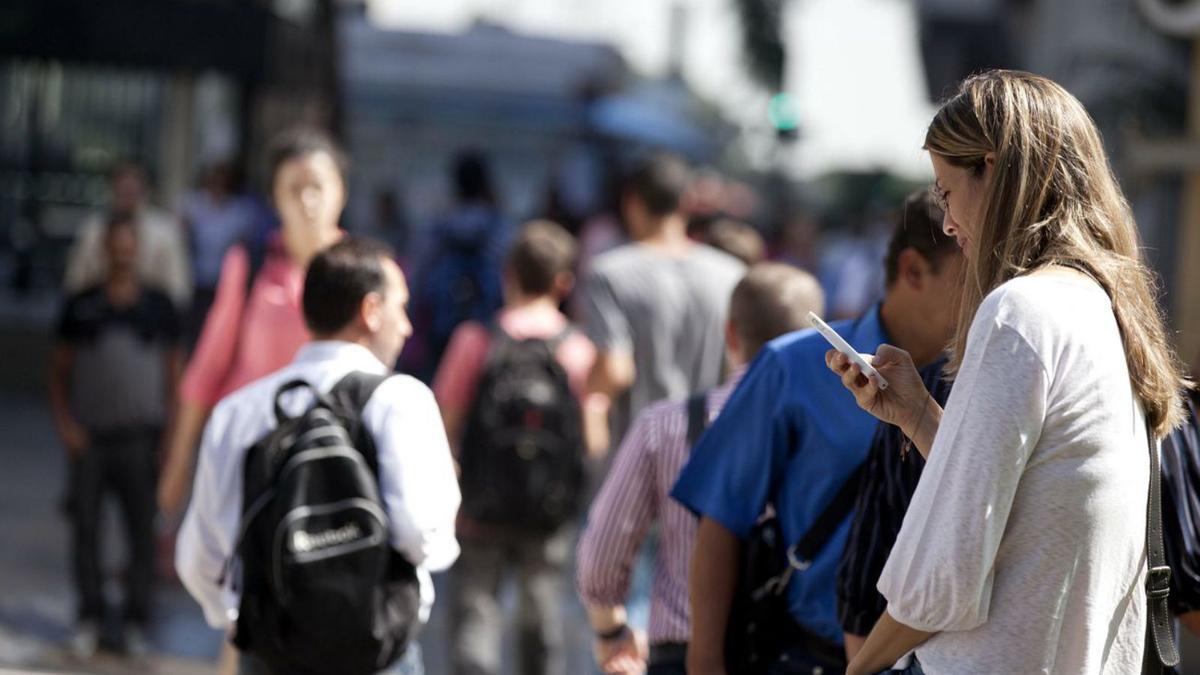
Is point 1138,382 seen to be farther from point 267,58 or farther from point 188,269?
point 267,58

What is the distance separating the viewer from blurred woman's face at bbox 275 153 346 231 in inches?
225

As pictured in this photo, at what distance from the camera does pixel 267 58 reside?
14.0 metres

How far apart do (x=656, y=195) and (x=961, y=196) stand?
4.38 m

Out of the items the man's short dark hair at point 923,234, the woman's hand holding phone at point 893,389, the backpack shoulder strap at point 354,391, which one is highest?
the man's short dark hair at point 923,234

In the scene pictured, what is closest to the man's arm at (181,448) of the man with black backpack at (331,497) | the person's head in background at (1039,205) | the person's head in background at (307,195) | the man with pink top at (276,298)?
the man with pink top at (276,298)

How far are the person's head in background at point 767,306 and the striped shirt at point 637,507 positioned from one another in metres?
0.12

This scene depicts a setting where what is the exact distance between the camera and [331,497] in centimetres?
395

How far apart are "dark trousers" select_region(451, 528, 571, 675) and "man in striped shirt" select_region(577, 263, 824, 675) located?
6.26 feet

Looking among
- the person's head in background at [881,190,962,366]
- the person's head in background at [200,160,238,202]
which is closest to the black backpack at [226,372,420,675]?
the person's head in background at [881,190,962,366]

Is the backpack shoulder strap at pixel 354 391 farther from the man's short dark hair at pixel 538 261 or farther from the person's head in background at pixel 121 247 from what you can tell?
the person's head in background at pixel 121 247

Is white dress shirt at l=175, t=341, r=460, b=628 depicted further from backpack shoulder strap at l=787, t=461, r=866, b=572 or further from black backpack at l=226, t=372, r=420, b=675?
backpack shoulder strap at l=787, t=461, r=866, b=572

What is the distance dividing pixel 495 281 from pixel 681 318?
5.37 m

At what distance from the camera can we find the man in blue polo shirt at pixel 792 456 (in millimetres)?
3578

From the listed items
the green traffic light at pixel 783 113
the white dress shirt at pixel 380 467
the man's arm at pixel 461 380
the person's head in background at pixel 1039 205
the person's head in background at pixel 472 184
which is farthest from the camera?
the green traffic light at pixel 783 113
